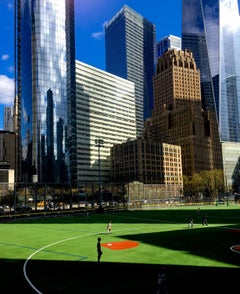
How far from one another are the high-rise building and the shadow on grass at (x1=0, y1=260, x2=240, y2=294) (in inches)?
5971

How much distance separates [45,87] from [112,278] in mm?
168670

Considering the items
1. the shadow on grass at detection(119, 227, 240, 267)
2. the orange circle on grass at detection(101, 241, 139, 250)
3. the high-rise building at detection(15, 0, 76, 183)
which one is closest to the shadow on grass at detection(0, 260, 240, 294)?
the shadow on grass at detection(119, 227, 240, 267)

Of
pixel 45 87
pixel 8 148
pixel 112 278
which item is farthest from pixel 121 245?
pixel 45 87

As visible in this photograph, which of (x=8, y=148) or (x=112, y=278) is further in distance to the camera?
(x=8, y=148)

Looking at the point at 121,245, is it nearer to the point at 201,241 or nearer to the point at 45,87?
the point at 201,241

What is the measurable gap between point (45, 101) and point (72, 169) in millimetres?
45683

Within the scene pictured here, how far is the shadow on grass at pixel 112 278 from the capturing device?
17.1 meters

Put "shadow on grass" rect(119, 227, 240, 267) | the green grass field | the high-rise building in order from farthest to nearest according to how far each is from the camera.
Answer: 1. the high-rise building
2. "shadow on grass" rect(119, 227, 240, 267)
3. the green grass field

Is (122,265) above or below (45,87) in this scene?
below

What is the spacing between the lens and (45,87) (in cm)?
Answer: 17788

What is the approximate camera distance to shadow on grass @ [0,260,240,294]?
1713 cm

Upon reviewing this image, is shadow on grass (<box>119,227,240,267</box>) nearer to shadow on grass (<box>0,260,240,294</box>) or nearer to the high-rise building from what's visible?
shadow on grass (<box>0,260,240,294</box>)

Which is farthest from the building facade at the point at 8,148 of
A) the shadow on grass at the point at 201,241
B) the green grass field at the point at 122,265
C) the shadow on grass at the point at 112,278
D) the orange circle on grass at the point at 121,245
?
the shadow on grass at the point at 112,278

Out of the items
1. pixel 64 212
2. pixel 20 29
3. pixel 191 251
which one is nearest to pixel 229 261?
pixel 191 251
